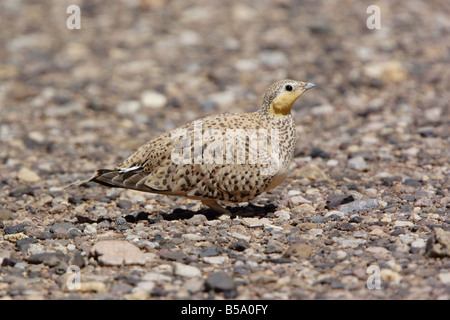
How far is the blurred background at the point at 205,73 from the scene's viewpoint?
34.4ft

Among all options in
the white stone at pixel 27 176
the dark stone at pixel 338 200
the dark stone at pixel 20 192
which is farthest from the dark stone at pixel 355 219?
the white stone at pixel 27 176

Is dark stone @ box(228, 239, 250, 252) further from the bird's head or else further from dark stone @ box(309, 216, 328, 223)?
the bird's head

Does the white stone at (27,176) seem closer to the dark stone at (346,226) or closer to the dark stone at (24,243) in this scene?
the dark stone at (24,243)

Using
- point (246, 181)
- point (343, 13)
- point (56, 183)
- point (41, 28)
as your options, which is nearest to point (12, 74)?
point (41, 28)

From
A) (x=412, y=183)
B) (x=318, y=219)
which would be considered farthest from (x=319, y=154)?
(x=318, y=219)

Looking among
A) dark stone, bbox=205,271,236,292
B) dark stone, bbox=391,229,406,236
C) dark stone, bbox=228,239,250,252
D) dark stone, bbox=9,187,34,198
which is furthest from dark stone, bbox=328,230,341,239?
dark stone, bbox=9,187,34,198

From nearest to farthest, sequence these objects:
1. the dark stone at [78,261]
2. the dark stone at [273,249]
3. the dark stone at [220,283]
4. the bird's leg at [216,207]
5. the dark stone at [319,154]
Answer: the dark stone at [220,283], the dark stone at [78,261], the dark stone at [273,249], the bird's leg at [216,207], the dark stone at [319,154]

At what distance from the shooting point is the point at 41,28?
15.5 metres

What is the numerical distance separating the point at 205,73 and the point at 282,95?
5.97 meters

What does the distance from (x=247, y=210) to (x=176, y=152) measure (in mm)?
1104

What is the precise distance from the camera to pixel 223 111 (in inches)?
467

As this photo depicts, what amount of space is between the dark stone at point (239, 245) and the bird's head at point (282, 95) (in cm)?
167

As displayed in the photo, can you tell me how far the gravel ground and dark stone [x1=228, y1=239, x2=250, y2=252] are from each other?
2cm

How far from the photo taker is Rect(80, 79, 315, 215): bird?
7023 millimetres
